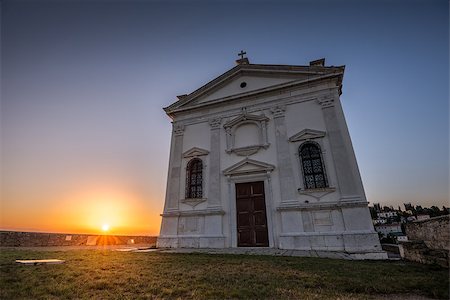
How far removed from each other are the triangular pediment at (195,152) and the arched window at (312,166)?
526cm

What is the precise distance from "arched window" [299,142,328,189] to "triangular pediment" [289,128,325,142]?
0.31m

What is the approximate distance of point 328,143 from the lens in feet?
37.0

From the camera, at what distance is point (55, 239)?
15.1 m

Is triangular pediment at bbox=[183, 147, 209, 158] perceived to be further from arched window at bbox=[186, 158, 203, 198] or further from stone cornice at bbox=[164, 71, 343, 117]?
stone cornice at bbox=[164, 71, 343, 117]

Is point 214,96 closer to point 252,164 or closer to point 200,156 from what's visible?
point 200,156

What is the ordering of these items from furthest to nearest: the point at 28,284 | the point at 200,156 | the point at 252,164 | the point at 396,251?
the point at 200,156 → the point at 252,164 → the point at 396,251 → the point at 28,284

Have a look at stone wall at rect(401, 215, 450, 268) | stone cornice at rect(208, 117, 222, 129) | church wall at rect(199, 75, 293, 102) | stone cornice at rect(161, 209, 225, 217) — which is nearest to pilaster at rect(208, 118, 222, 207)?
stone cornice at rect(208, 117, 222, 129)

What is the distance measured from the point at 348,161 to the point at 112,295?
10083mm

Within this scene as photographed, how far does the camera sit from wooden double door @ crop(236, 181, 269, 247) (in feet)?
36.4

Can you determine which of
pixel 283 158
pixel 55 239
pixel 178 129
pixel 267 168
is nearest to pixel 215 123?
pixel 178 129

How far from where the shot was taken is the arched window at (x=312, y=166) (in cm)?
1087

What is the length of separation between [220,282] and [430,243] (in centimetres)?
677

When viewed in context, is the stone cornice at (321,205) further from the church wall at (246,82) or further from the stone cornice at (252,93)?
the church wall at (246,82)

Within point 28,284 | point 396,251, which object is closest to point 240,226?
point 396,251
